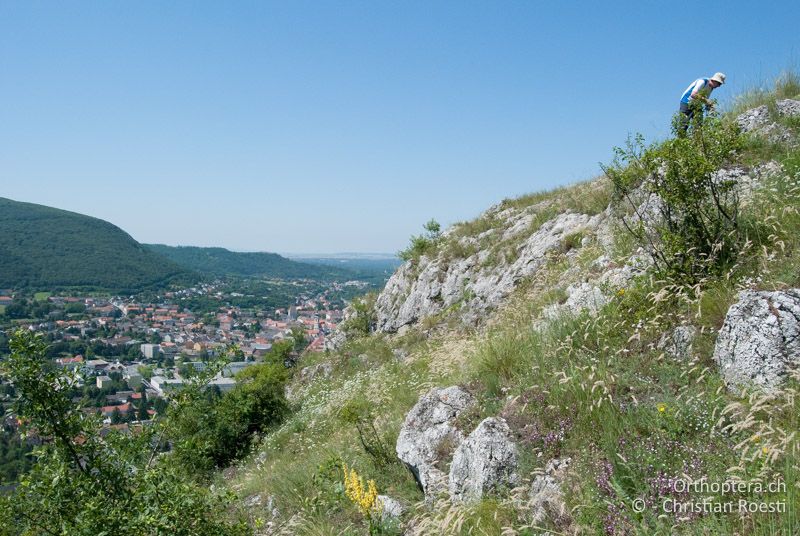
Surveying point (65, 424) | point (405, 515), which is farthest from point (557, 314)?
point (65, 424)

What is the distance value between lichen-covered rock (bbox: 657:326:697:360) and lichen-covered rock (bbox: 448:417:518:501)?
1.95 metres

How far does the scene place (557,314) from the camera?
6840 mm

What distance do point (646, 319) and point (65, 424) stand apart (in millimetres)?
6640

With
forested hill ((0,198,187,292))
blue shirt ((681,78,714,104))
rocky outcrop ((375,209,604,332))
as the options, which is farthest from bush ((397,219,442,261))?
forested hill ((0,198,187,292))

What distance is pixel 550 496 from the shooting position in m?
3.85

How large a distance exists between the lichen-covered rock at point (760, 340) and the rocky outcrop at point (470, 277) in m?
7.71

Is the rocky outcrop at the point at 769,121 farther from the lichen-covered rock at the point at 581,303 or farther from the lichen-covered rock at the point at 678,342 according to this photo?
the lichen-covered rock at the point at 678,342

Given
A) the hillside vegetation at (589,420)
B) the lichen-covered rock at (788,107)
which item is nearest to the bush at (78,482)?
the hillside vegetation at (589,420)

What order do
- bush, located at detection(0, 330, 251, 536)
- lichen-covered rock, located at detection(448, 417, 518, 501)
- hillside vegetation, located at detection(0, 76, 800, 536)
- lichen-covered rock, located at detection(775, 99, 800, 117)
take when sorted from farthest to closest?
lichen-covered rock, located at detection(775, 99, 800, 117)
lichen-covered rock, located at detection(448, 417, 518, 501)
bush, located at detection(0, 330, 251, 536)
hillside vegetation, located at detection(0, 76, 800, 536)

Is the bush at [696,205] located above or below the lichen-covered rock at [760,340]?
above

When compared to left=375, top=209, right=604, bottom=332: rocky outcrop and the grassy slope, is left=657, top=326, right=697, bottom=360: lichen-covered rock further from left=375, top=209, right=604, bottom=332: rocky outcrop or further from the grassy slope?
left=375, top=209, right=604, bottom=332: rocky outcrop

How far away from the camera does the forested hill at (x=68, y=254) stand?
12169 centimetres

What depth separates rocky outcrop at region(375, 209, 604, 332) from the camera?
13.0m

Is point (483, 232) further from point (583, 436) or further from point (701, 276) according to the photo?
point (583, 436)
